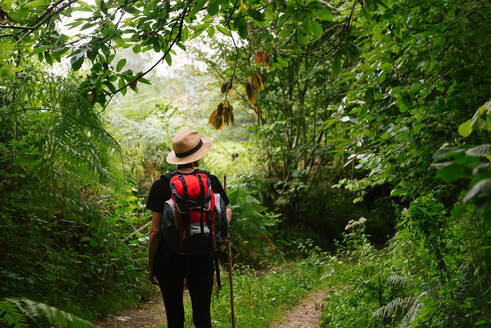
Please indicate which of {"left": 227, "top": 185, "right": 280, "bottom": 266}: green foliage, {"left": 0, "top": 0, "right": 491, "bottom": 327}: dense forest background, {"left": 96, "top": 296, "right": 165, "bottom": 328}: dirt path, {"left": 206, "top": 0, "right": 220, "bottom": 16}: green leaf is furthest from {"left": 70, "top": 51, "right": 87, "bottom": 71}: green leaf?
{"left": 227, "top": 185, "right": 280, "bottom": 266}: green foliage

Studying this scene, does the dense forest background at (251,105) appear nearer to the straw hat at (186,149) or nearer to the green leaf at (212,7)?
the green leaf at (212,7)

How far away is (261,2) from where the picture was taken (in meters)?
3.01

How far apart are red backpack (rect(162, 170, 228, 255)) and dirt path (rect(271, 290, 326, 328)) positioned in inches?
100

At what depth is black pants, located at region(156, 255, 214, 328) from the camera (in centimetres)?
289

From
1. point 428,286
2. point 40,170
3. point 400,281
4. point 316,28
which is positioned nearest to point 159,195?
point 40,170

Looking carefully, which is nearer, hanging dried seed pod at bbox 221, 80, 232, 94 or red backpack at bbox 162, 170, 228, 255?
red backpack at bbox 162, 170, 228, 255

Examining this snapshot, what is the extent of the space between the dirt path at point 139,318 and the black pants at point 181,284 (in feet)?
6.01

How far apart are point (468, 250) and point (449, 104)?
1.26 meters

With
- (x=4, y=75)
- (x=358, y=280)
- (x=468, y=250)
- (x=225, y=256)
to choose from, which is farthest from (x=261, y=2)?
(x=225, y=256)

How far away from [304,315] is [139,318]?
7.39 ft

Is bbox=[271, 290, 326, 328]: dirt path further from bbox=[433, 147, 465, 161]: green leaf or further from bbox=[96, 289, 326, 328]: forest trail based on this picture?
bbox=[433, 147, 465, 161]: green leaf

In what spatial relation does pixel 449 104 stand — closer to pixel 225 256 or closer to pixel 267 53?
pixel 267 53

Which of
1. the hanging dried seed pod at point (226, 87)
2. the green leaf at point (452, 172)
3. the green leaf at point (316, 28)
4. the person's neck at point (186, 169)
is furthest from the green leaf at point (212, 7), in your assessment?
the green leaf at point (452, 172)

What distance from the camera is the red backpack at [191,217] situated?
278cm
